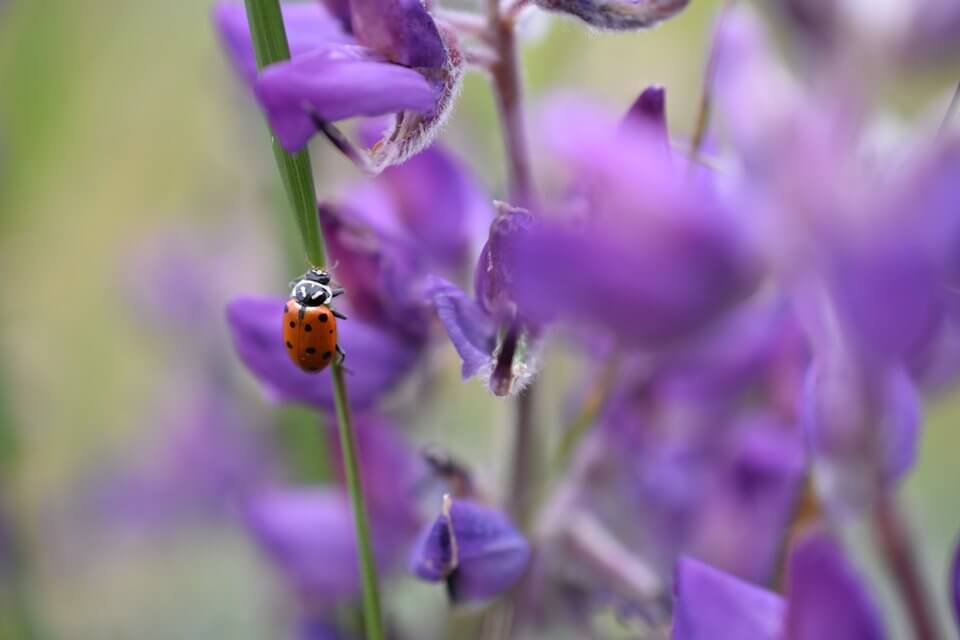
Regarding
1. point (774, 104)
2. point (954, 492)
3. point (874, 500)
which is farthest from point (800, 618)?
point (954, 492)

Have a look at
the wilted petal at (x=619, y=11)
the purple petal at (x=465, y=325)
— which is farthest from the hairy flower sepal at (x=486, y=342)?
the wilted petal at (x=619, y=11)

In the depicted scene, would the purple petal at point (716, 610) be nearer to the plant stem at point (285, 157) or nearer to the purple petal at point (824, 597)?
the purple petal at point (824, 597)

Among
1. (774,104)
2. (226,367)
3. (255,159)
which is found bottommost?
(226,367)

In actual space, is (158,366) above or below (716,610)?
below

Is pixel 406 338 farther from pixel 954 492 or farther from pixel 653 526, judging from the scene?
pixel 954 492

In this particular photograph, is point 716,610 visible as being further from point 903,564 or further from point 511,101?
point 511,101

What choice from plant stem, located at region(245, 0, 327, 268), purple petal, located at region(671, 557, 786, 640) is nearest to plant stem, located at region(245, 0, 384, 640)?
plant stem, located at region(245, 0, 327, 268)

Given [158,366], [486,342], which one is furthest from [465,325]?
[158,366]
